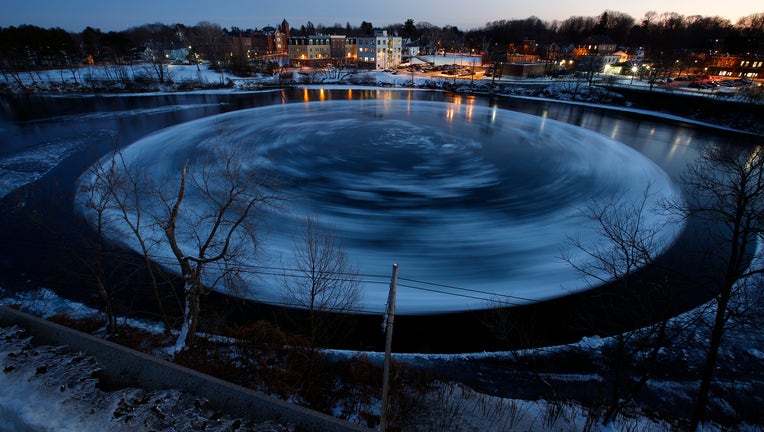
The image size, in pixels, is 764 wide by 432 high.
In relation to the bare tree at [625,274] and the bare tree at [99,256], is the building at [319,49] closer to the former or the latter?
the bare tree at [99,256]

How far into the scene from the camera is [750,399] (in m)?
8.61

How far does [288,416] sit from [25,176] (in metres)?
→ 25.9

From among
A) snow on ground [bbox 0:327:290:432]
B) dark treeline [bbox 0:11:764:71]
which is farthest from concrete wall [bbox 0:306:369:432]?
dark treeline [bbox 0:11:764:71]

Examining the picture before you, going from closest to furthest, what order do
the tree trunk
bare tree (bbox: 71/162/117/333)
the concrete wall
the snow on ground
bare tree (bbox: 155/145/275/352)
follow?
the concrete wall, the snow on ground, the tree trunk, bare tree (bbox: 155/145/275/352), bare tree (bbox: 71/162/117/333)

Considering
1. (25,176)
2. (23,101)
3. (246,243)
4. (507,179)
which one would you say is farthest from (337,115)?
(23,101)

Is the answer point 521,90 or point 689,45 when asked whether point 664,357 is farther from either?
point 689,45

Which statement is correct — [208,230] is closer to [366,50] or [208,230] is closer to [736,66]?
[366,50]

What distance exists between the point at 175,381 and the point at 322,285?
6113 millimetres

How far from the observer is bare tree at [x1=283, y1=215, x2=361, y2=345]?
10.1 meters

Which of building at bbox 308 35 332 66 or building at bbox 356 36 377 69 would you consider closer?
building at bbox 356 36 377 69

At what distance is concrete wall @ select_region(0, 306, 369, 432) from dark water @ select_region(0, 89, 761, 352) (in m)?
4.62

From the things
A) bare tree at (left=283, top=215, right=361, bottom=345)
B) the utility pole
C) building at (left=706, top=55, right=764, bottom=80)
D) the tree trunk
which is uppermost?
building at (left=706, top=55, right=764, bottom=80)

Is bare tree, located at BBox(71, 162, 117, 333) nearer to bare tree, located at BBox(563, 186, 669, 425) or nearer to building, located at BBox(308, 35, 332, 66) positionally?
bare tree, located at BBox(563, 186, 669, 425)

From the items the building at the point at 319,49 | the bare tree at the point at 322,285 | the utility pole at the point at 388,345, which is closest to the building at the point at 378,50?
the building at the point at 319,49
